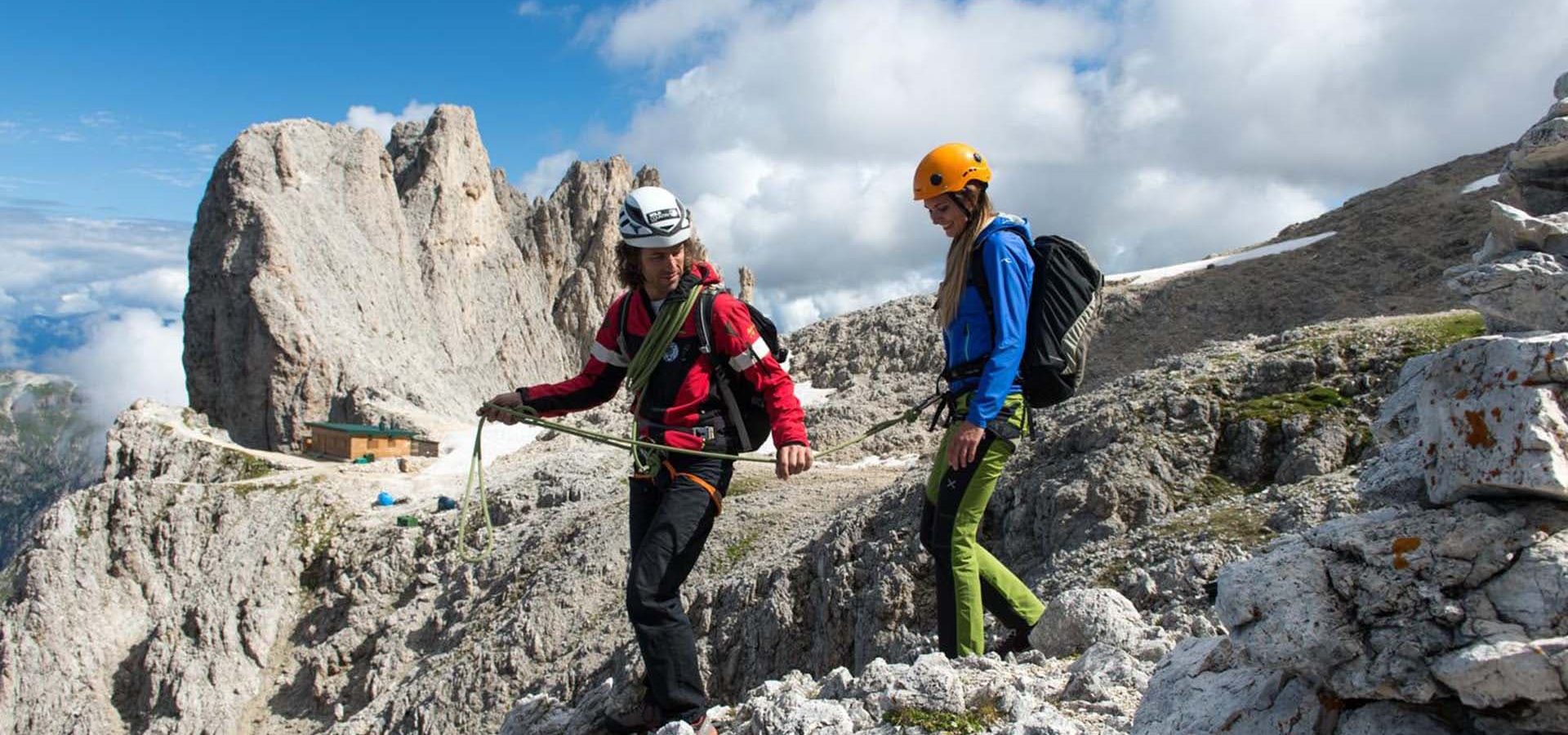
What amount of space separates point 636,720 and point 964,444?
233 cm

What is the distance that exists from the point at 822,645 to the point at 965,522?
721cm

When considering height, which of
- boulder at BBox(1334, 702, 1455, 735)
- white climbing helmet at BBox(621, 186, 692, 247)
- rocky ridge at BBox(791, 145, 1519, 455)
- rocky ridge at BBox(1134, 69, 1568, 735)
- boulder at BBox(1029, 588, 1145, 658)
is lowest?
boulder at BBox(1029, 588, 1145, 658)

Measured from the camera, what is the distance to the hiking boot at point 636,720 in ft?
18.6

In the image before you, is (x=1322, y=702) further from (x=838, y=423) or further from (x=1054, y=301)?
(x=838, y=423)

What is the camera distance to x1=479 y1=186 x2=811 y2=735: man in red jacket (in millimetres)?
5590

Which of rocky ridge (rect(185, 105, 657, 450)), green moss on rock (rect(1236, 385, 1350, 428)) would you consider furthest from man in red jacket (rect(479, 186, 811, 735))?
rocky ridge (rect(185, 105, 657, 450))

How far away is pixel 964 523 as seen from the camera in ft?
Result: 18.9

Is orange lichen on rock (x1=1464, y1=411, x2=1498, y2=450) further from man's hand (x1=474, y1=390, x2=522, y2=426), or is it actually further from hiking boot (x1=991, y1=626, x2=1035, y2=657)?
man's hand (x1=474, y1=390, x2=522, y2=426)

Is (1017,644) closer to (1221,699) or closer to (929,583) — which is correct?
(1221,699)

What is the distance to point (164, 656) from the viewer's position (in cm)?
2478

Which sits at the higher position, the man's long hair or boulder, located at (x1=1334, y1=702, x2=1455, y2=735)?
the man's long hair

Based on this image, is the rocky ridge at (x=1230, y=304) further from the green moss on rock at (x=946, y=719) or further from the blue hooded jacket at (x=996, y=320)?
the green moss on rock at (x=946, y=719)

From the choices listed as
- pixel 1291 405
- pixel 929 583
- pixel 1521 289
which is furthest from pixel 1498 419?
pixel 929 583

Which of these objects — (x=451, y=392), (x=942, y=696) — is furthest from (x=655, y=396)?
(x=451, y=392)
